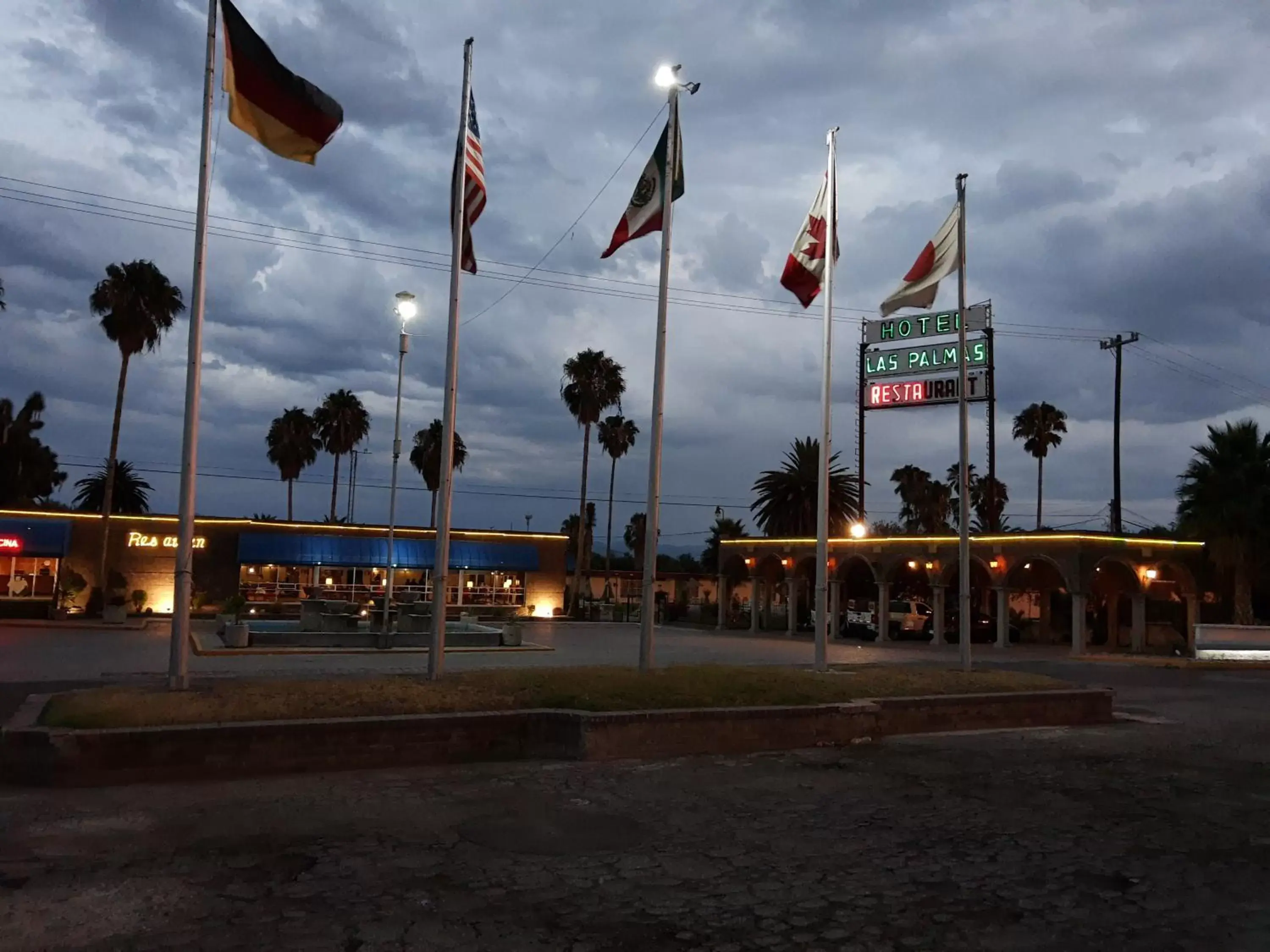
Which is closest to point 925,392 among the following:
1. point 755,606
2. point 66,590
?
point 755,606

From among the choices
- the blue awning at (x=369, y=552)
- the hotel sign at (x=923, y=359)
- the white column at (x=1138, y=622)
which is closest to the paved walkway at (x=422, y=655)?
the white column at (x=1138, y=622)

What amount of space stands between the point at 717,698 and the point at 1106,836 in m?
5.23

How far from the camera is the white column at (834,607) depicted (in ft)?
135

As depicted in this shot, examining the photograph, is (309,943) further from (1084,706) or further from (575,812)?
(1084,706)

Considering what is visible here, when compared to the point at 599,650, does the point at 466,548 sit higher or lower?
higher

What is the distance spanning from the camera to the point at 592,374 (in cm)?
5366

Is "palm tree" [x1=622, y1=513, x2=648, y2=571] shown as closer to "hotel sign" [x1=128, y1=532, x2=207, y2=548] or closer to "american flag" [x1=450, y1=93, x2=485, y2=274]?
"hotel sign" [x1=128, y1=532, x2=207, y2=548]

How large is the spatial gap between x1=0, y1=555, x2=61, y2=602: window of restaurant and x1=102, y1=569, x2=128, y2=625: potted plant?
84.9 inches

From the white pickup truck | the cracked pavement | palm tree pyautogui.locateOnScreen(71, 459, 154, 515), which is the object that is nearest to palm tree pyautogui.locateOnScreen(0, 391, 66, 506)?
palm tree pyautogui.locateOnScreen(71, 459, 154, 515)

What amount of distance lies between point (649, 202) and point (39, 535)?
35401 millimetres

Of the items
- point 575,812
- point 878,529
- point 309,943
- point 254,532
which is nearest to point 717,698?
point 575,812

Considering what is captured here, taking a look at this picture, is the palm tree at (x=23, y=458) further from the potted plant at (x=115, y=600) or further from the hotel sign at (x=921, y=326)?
the hotel sign at (x=921, y=326)

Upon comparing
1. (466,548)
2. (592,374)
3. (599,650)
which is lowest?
(599,650)

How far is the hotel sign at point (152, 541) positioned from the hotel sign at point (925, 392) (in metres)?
28.0
